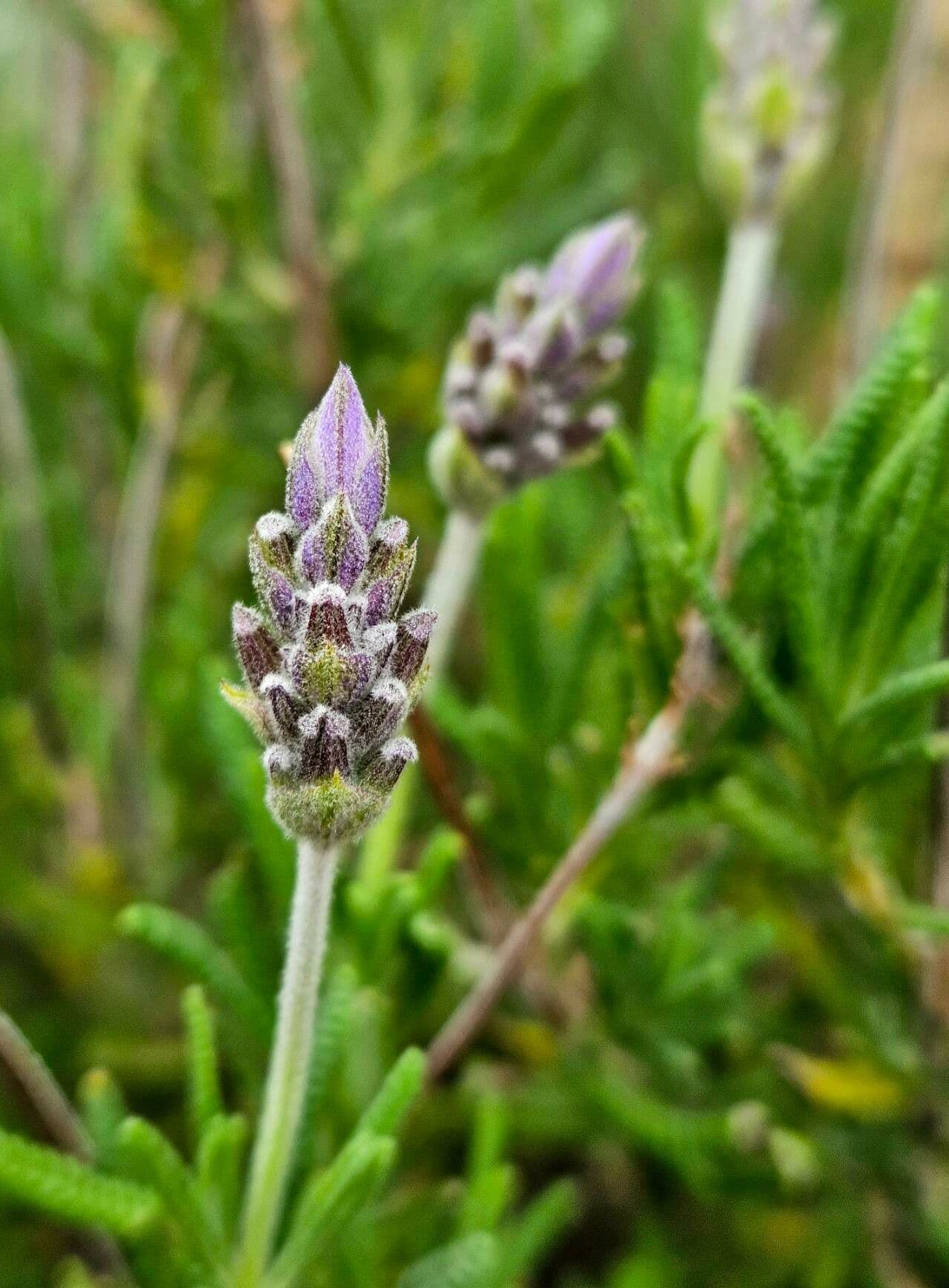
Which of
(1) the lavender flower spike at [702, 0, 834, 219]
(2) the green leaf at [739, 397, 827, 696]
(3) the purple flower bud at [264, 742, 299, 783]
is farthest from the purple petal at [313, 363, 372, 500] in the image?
(1) the lavender flower spike at [702, 0, 834, 219]

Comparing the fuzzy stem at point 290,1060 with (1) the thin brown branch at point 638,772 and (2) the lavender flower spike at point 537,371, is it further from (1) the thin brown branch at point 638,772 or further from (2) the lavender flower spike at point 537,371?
(2) the lavender flower spike at point 537,371

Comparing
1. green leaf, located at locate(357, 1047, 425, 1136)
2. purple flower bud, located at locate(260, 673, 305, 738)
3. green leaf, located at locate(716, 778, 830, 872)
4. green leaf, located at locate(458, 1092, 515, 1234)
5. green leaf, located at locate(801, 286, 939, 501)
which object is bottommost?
green leaf, located at locate(458, 1092, 515, 1234)

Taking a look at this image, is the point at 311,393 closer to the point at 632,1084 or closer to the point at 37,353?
the point at 37,353

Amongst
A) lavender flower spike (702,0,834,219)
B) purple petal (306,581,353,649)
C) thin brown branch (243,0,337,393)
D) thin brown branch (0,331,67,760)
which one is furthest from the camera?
thin brown branch (0,331,67,760)

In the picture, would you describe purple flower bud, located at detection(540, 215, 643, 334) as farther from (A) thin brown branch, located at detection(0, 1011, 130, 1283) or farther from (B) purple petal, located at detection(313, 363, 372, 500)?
(A) thin brown branch, located at detection(0, 1011, 130, 1283)

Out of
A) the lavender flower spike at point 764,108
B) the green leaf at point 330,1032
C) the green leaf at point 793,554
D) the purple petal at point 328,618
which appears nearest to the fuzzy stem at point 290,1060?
the green leaf at point 330,1032

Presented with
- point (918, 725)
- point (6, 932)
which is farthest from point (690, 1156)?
point (6, 932)
